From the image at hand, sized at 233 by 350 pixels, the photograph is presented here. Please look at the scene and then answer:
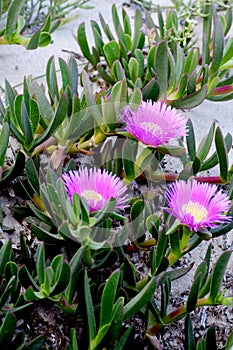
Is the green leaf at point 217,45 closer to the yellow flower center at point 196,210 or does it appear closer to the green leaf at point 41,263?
the yellow flower center at point 196,210

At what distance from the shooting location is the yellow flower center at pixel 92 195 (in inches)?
31.4

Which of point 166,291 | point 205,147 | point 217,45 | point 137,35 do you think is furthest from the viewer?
point 137,35

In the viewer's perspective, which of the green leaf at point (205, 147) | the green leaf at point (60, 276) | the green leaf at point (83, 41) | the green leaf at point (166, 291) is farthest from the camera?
the green leaf at point (83, 41)

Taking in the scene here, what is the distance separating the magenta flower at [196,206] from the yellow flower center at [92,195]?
3.7 inches

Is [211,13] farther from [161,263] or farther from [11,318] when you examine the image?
[11,318]

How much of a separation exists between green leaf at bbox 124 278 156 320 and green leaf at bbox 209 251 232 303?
0.33 feet

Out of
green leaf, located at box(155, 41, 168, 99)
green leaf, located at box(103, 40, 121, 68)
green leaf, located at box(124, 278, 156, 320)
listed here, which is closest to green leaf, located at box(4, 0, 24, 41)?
green leaf, located at box(103, 40, 121, 68)

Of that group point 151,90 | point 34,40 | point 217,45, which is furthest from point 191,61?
point 34,40

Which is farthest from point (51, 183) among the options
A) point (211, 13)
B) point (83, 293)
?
point (211, 13)

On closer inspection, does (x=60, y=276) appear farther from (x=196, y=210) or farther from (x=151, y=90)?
(x=151, y=90)

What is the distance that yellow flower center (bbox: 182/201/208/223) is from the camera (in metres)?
0.81

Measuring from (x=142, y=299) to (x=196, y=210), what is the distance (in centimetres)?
14

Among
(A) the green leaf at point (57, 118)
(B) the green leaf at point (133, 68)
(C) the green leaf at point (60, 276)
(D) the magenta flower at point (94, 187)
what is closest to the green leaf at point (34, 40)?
(B) the green leaf at point (133, 68)

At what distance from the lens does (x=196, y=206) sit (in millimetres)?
830
